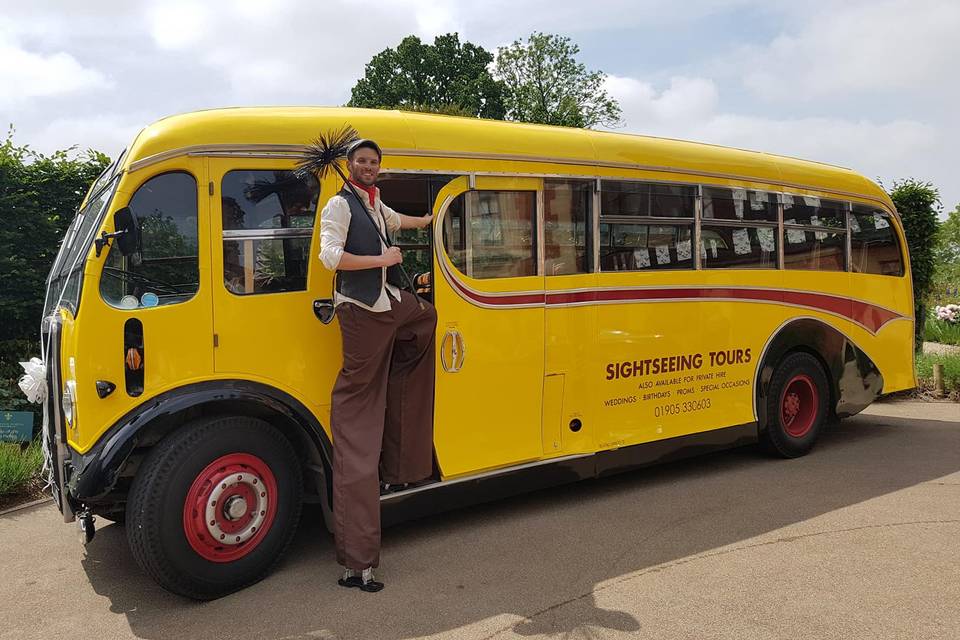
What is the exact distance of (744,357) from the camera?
623 centimetres

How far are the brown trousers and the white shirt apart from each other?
6cm

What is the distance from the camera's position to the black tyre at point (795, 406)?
6520 mm

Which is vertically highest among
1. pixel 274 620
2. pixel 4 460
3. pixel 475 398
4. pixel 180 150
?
pixel 180 150

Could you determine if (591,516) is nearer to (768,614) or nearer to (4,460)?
(768,614)

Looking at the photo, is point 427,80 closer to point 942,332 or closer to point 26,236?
point 942,332

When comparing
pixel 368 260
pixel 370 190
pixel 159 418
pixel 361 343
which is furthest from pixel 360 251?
pixel 159 418

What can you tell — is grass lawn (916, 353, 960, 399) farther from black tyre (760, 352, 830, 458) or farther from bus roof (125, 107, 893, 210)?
bus roof (125, 107, 893, 210)

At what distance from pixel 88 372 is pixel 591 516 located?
3.31 metres

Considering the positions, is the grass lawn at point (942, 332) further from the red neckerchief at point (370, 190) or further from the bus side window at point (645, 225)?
the red neckerchief at point (370, 190)

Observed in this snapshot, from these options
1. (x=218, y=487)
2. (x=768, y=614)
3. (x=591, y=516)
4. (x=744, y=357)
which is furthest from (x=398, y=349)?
(x=744, y=357)

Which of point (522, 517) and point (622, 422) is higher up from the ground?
point (622, 422)

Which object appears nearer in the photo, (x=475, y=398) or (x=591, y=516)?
(x=475, y=398)

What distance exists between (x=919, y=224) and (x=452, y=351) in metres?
9.22

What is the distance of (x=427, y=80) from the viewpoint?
36344mm
